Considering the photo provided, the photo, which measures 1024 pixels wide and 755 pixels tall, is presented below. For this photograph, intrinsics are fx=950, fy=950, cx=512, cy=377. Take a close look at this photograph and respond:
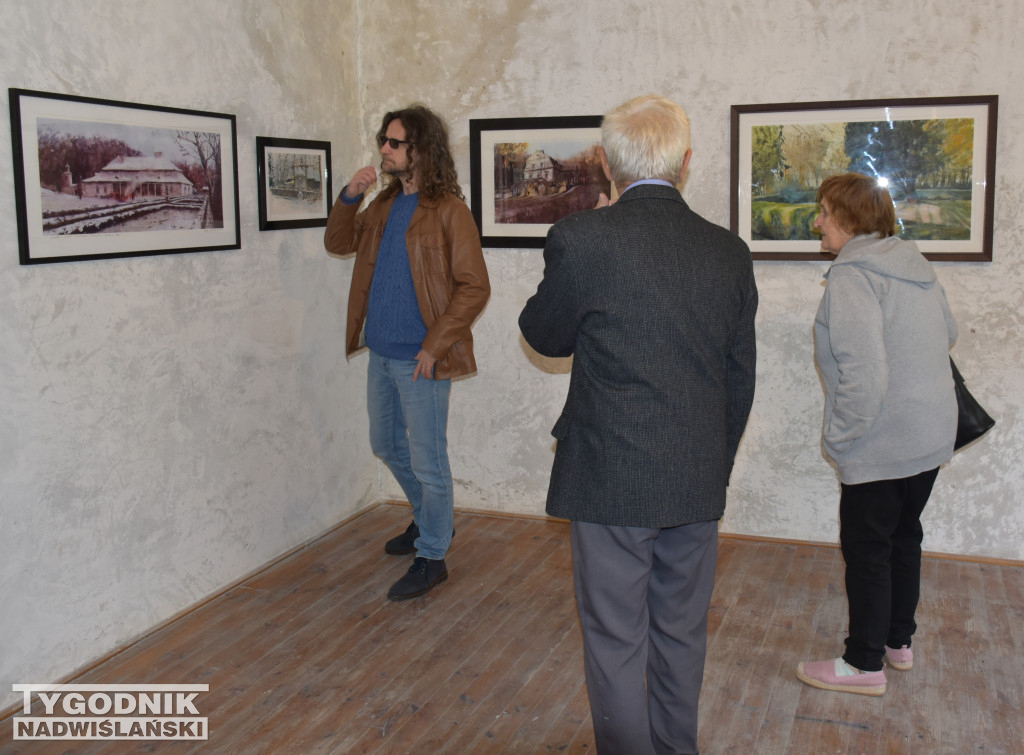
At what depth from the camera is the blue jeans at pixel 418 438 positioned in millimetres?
3723

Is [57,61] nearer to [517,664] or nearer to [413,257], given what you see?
[413,257]

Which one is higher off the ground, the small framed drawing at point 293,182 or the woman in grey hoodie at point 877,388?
the small framed drawing at point 293,182

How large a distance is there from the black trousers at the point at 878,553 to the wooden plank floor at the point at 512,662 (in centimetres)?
19

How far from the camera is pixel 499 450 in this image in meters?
4.83

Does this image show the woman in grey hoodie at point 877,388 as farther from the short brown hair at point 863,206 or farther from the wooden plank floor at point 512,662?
the wooden plank floor at point 512,662

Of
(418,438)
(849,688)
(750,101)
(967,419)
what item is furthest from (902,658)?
(750,101)

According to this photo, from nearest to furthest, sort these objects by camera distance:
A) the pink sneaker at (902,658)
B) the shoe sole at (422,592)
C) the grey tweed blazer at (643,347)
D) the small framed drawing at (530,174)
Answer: the grey tweed blazer at (643,347) < the pink sneaker at (902,658) < the shoe sole at (422,592) < the small framed drawing at (530,174)

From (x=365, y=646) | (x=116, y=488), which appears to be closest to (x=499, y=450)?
(x=365, y=646)

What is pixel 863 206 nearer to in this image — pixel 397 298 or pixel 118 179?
pixel 397 298

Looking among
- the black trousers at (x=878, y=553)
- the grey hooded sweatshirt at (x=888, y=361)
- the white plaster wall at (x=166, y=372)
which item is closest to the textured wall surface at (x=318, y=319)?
→ the white plaster wall at (x=166, y=372)

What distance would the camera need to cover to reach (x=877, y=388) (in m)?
2.65

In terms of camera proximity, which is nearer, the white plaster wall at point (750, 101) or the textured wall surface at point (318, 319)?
the textured wall surface at point (318, 319)

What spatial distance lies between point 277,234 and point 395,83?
1118mm

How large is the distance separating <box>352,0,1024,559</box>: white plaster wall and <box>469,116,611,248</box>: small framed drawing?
0.07 metres
